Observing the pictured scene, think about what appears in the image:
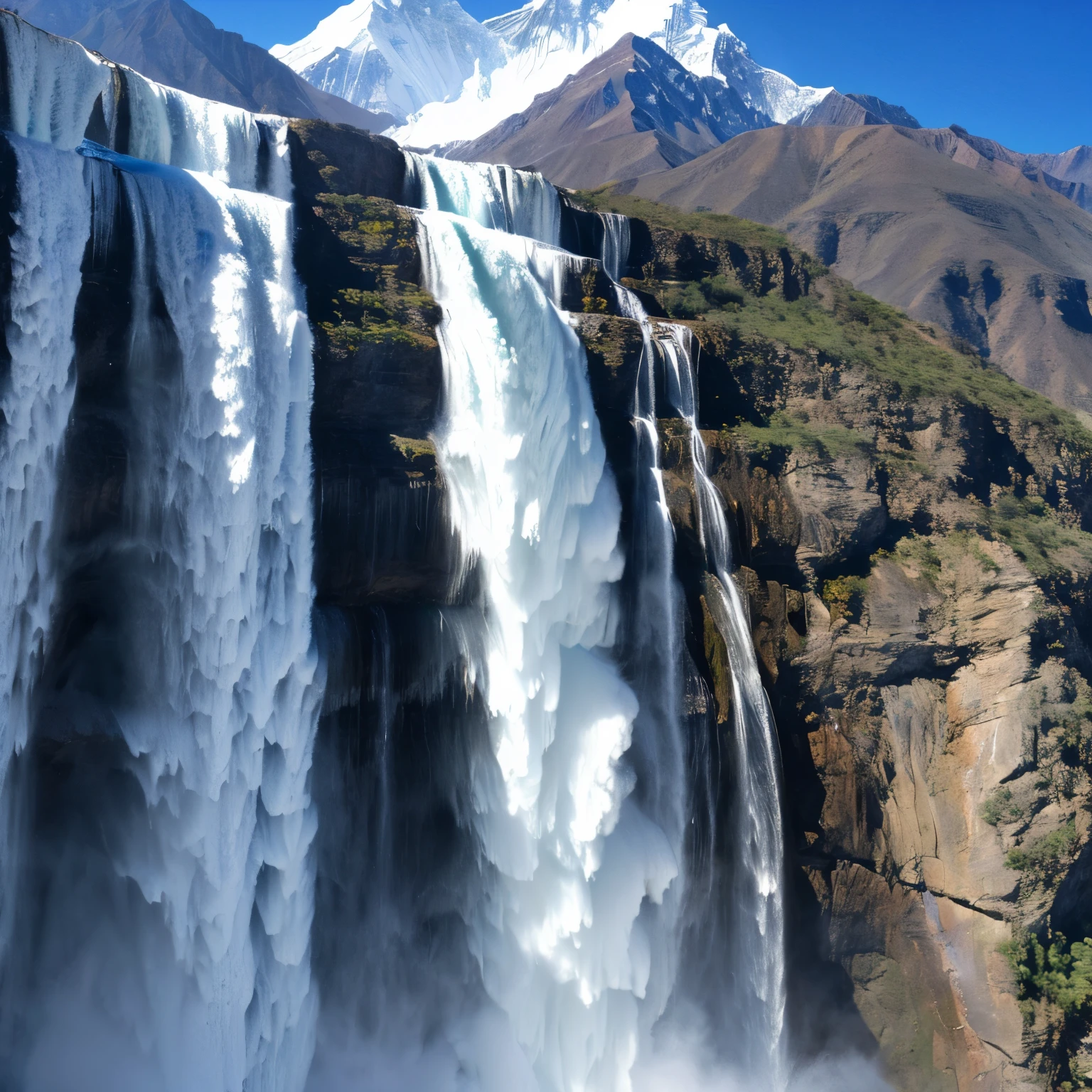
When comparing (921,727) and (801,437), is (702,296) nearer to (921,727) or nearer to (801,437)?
(801,437)

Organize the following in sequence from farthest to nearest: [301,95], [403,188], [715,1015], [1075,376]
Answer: [301,95]
[1075,376]
[403,188]
[715,1015]

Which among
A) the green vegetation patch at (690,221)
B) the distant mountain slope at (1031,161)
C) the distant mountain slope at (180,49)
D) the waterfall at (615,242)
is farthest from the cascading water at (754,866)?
the distant mountain slope at (1031,161)

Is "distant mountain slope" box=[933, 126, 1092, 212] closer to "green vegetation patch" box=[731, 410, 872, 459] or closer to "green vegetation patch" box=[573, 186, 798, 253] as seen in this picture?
"green vegetation patch" box=[573, 186, 798, 253]

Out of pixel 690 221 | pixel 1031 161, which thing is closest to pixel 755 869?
pixel 690 221

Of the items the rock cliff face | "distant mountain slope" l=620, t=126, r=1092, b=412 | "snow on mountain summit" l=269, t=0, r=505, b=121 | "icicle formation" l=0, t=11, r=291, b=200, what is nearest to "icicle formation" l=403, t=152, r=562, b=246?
the rock cliff face

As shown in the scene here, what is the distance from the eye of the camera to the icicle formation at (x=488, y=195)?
28.7 metres

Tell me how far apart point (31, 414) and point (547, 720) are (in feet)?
39.6

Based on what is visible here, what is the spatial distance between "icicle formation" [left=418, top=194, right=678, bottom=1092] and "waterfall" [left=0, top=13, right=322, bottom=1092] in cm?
420

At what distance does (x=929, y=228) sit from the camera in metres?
100

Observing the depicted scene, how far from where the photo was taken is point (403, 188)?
92.5 ft

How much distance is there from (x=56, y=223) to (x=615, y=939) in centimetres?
1888

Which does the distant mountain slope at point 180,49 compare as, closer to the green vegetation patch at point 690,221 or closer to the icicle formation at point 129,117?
the green vegetation patch at point 690,221

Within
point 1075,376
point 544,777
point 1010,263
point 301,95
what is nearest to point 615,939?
point 544,777

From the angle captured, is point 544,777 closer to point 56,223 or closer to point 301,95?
point 56,223
